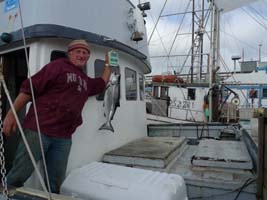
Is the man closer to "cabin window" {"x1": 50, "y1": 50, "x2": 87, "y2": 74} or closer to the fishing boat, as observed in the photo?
the fishing boat

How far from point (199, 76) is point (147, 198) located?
1879 cm

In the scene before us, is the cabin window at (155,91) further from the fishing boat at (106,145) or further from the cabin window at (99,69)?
the cabin window at (99,69)

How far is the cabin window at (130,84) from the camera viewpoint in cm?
483

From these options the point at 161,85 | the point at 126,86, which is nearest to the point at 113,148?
the point at 126,86

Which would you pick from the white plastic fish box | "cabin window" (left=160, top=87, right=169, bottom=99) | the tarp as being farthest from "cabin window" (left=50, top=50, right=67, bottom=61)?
"cabin window" (left=160, top=87, right=169, bottom=99)

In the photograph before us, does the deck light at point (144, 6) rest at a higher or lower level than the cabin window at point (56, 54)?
higher

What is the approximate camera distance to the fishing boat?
2.74m

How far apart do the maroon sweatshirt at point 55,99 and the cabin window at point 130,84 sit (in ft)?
6.95

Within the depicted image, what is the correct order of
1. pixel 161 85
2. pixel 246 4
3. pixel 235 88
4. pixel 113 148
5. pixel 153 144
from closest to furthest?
pixel 113 148, pixel 153 144, pixel 246 4, pixel 161 85, pixel 235 88

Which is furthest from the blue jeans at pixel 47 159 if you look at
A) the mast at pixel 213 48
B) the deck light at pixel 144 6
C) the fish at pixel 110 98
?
the mast at pixel 213 48

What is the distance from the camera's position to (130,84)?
197 inches

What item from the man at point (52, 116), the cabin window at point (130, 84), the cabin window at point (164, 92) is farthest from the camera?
the cabin window at point (164, 92)

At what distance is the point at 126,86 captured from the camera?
15.7ft

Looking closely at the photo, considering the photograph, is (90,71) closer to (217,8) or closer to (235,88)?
(217,8)
